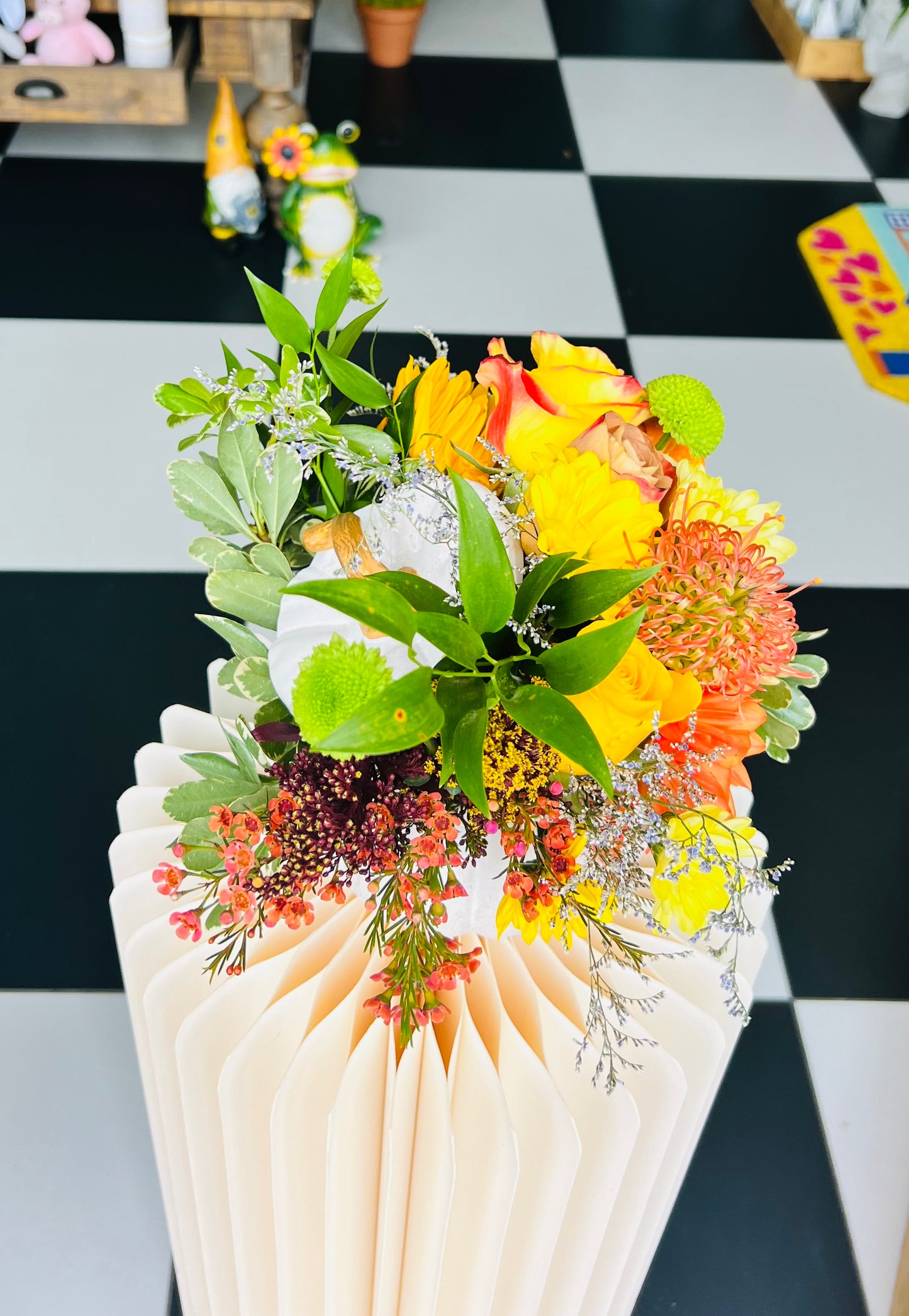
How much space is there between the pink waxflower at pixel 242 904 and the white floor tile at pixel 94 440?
1.07 m

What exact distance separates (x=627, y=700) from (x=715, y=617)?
0.06m

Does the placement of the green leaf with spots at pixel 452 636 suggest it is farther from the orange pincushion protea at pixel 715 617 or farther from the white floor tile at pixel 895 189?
the white floor tile at pixel 895 189

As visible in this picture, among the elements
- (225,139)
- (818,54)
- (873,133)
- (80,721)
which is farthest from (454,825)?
(818,54)

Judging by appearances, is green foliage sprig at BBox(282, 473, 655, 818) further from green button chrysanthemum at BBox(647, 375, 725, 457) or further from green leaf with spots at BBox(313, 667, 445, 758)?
green button chrysanthemum at BBox(647, 375, 725, 457)

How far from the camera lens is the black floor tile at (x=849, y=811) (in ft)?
4.09

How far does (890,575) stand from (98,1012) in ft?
3.87

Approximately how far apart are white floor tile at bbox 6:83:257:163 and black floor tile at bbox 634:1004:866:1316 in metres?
1.94

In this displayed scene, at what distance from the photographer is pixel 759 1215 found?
1062 mm

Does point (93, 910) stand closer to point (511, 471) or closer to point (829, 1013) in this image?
point (829, 1013)

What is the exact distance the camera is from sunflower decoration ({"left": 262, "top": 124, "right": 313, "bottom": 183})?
1.89 metres

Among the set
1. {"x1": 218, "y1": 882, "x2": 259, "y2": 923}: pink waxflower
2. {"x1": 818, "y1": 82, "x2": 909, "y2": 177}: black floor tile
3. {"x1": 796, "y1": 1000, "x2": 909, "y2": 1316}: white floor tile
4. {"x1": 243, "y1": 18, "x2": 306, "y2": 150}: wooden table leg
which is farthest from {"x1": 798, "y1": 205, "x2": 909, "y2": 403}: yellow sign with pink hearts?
{"x1": 218, "y1": 882, "x2": 259, "y2": 923}: pink waxflower

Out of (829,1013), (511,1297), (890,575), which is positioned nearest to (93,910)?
(511,1297)

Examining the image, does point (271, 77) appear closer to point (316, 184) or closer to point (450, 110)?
point (316, 184)

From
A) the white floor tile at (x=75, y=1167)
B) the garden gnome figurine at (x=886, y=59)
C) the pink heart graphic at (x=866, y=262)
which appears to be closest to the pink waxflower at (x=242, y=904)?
the white floor tile at (x=75, y=1167)
